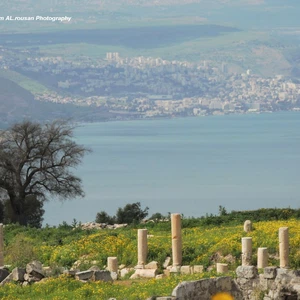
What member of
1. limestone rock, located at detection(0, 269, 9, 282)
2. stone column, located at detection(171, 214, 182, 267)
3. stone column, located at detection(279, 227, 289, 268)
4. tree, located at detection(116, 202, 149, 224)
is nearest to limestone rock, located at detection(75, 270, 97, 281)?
limestone rock, located at detection(0, 269, 9, 282)

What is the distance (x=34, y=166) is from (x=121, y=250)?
2156cm

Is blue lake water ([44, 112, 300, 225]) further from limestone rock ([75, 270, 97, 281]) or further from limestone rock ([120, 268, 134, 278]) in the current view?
limestone rock ([75, 270, 97, 281])

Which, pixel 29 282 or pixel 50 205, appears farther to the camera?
pixel 50 205

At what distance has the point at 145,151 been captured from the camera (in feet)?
568

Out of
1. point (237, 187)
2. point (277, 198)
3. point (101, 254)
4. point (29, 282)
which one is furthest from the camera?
point (237, 187)

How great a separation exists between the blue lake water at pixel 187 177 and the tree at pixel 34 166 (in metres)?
30.8

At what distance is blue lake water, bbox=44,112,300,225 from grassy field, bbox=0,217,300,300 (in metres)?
49.5

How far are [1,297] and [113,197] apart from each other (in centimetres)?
8415

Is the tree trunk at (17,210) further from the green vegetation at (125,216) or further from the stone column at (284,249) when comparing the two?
the stone column at (284,249)

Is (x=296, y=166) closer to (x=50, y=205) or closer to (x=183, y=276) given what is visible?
(x=50, y=205)

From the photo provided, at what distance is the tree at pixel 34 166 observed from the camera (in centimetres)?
5025

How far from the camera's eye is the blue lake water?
97.6m

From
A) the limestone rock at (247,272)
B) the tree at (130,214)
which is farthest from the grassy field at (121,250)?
the tree at (130,214)

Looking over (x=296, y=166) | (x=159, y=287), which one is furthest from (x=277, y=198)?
(x=159, y=287)
